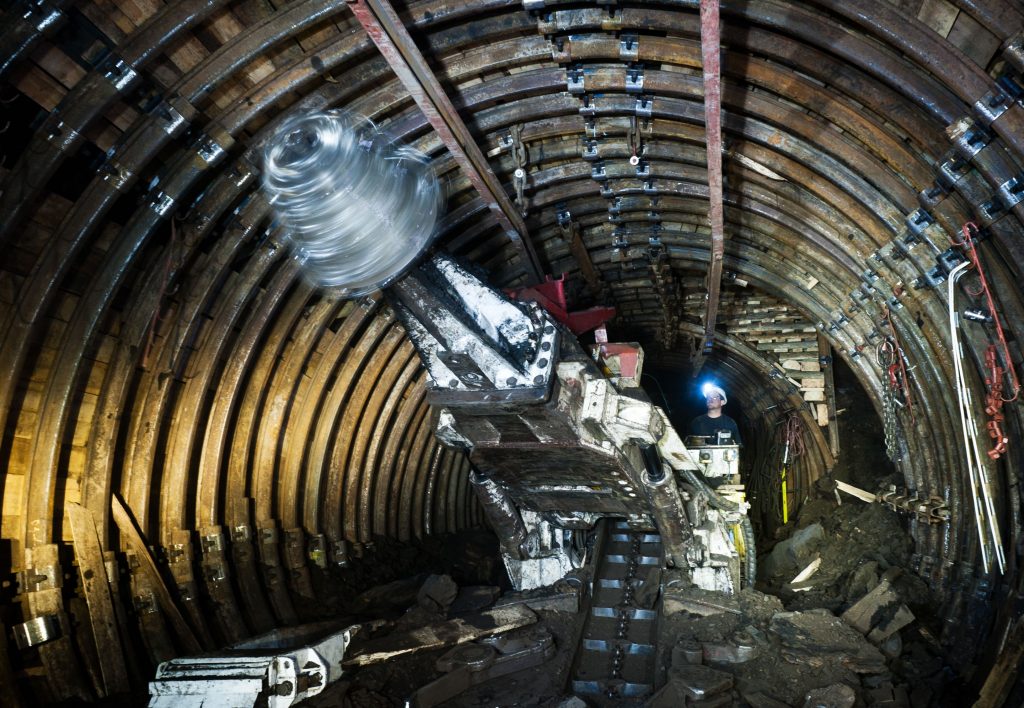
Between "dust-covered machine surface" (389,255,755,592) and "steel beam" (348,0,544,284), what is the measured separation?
2.73 feet

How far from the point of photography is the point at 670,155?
554 cm

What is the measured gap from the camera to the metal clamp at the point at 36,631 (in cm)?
424

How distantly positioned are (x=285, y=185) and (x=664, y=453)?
3987mm

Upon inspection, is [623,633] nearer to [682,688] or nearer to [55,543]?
[682,688]

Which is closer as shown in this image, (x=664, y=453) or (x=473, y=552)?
(x=664, y=453)

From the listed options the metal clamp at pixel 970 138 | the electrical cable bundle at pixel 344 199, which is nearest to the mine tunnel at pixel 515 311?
the metal clamp at pixel 970 138

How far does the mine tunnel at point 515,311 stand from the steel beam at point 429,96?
0.03 m

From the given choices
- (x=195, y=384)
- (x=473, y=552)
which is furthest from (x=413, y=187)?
(x=473, y=552)

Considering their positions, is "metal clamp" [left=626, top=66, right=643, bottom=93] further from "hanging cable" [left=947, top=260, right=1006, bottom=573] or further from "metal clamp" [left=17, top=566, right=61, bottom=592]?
"metal clamp" [left=17, top=566, right=61, bottom=592]

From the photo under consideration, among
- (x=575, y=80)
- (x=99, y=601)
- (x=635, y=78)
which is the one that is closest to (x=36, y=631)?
(x=99, y=601)

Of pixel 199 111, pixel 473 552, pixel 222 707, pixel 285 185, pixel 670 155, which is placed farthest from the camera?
pixel 473 552

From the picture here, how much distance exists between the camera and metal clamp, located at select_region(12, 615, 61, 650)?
13.9 feet

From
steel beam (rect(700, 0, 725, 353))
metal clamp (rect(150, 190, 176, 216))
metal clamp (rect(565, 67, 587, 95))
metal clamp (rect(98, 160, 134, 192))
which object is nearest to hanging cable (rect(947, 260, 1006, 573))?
steel beam (rect(700, 0, 725, 353))

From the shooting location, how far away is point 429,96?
13.5ft
